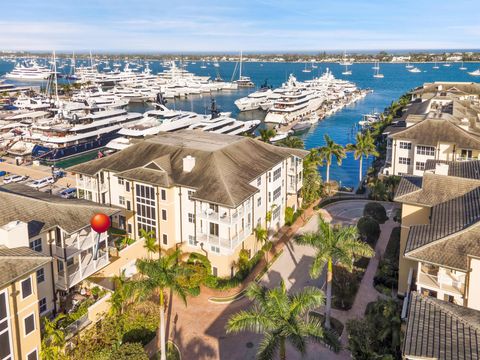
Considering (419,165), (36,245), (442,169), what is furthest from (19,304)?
(419,165)

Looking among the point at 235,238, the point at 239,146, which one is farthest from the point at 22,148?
the point at 235,238

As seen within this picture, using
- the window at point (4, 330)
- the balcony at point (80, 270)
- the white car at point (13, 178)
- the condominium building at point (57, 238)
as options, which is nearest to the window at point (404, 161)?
the condominium building at point (57, 238)

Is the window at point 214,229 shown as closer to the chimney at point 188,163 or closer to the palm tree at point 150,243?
the palm tree at point 150,243

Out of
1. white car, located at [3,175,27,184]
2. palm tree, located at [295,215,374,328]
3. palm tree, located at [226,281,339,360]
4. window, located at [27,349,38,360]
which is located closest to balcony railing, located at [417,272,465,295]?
palm tree, located at [295,215,374,328]

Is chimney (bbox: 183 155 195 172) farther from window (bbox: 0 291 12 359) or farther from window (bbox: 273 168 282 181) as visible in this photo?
window (bbox: 0 291 12 359)

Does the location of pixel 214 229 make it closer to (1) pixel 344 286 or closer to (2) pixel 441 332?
(1) pixel 344 286

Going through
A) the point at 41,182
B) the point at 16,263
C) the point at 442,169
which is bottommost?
the point at 41,182

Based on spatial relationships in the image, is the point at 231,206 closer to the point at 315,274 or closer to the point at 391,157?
the point at 315,274
